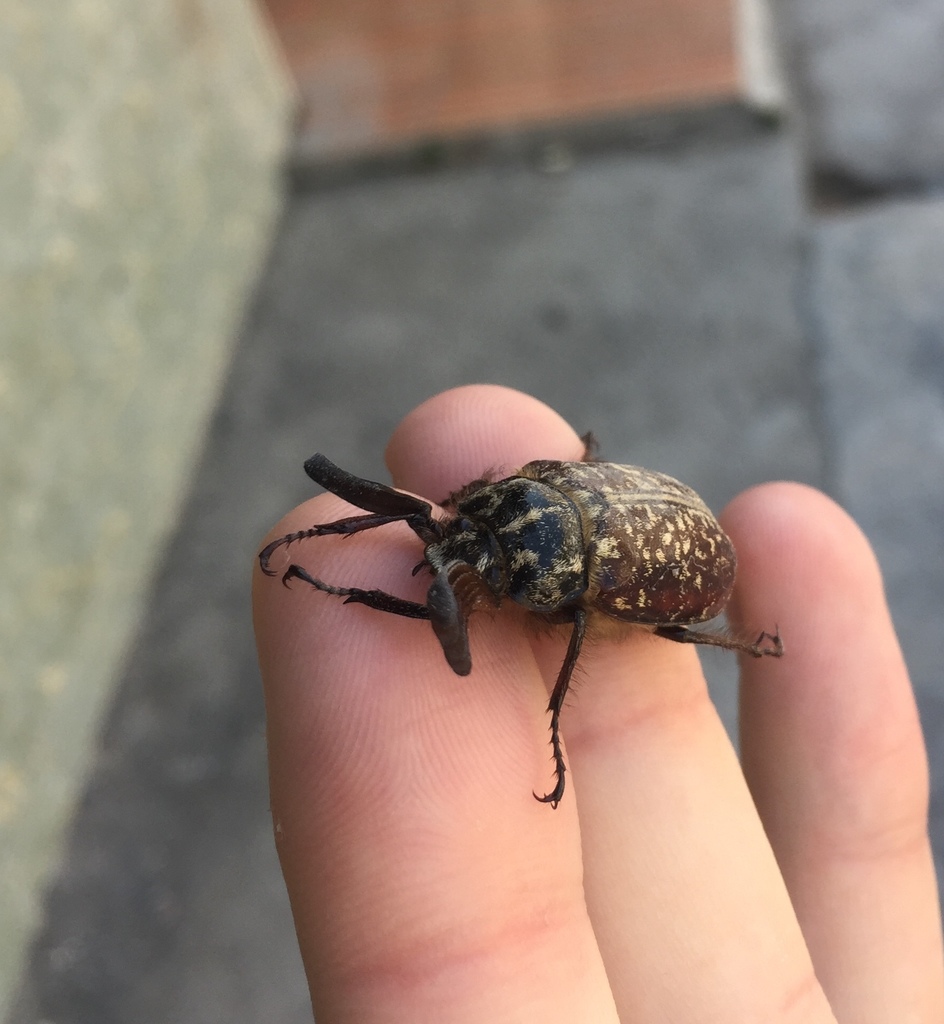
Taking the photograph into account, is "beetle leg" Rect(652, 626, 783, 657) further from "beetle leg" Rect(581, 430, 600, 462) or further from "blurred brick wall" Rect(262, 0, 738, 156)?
"blurred brick wall" Rect(262, 0, 738, 156)

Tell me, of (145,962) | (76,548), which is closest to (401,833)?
(145,962)

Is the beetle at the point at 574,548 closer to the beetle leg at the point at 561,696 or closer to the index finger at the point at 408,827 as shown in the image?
the beetle leg at the point at 561,696

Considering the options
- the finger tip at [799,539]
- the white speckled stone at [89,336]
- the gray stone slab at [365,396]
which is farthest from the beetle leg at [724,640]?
the white speckled stone at [89,336]

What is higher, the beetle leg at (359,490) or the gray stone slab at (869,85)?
the beetle leg at (359,490)

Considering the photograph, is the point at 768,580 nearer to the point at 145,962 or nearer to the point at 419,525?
the point at 419,525

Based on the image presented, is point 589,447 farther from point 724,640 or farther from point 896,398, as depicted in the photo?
point 896,398

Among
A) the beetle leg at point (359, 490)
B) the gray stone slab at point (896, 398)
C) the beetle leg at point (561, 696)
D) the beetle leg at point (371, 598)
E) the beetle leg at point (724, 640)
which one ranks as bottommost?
the gray stone slab at point (896, 398)

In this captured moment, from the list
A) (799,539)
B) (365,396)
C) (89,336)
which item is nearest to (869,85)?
(365,396)

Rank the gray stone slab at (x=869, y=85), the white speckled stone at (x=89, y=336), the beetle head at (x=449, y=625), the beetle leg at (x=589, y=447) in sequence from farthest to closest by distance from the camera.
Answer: the gray stone slab at (x=869, y=85) < the white speckled stone at (x=89, y=336) < the beetle leg at (x=589, y=447) < the beetle head at (x=449, y=625)
